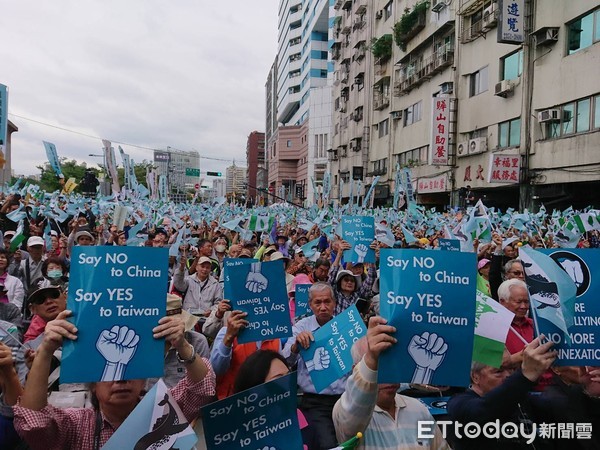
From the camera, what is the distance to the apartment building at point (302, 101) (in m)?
62.5

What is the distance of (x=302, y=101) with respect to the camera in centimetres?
7781

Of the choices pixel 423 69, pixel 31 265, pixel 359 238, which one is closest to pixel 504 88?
pixel 423 69

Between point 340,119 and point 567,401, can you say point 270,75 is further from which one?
point 567,401

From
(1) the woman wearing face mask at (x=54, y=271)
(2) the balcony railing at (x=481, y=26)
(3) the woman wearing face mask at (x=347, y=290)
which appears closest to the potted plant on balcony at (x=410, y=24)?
(2) the balcony railing at (x=481, y=26)

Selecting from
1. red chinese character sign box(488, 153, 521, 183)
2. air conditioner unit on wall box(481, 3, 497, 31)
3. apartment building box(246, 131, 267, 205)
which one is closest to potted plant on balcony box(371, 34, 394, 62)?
air conditioner unit on wall box(481, 3, 497, 31)

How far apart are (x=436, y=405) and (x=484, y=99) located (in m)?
24.5

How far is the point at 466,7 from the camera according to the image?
27.7 meters

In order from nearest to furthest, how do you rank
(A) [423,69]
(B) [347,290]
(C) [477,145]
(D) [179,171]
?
(B) [347,290] < (C) [477,145] < (A) [423,69] < (D) [179,171]

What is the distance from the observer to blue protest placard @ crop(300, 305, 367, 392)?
377cm

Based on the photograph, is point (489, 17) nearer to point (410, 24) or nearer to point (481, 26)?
point (481, 26)

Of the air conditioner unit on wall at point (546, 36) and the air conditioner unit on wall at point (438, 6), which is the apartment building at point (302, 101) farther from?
the air conditioner unit on wall at point (546, 36)

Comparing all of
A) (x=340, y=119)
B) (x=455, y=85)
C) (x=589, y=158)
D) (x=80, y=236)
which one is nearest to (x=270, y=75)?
(x=340, y=119)

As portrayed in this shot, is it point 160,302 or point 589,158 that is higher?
point 589,158

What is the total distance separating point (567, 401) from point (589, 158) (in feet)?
62.0
